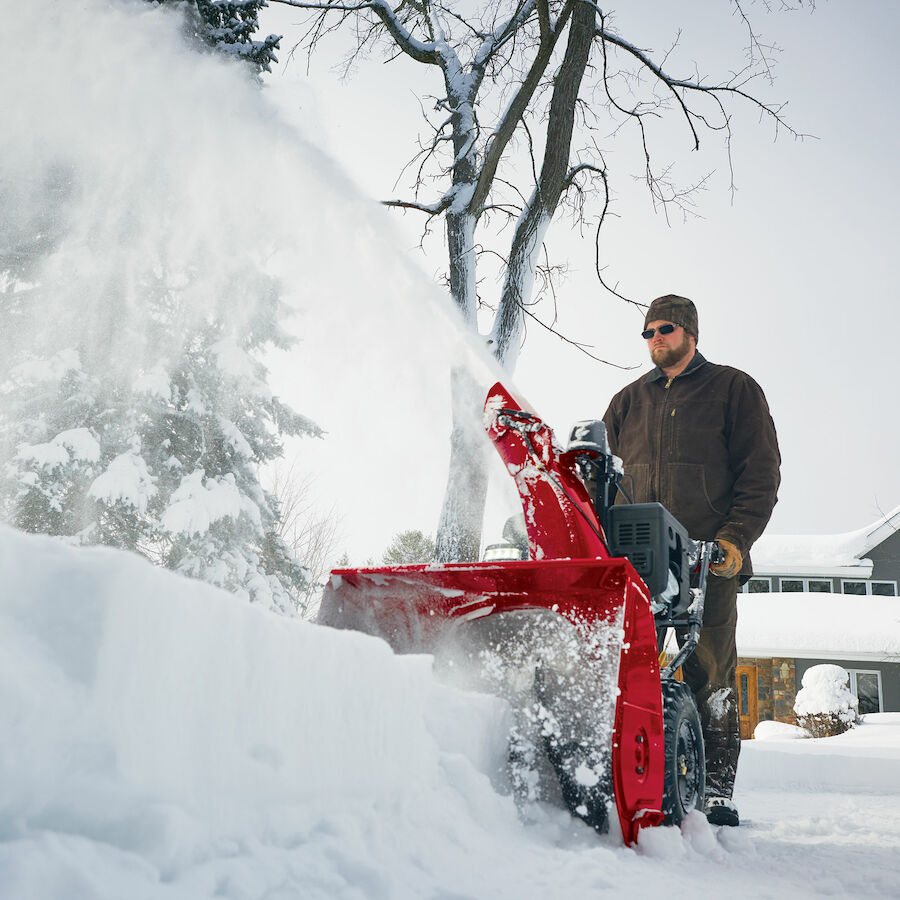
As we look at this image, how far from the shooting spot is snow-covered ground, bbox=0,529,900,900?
1.27 m

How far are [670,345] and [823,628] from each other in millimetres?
14512

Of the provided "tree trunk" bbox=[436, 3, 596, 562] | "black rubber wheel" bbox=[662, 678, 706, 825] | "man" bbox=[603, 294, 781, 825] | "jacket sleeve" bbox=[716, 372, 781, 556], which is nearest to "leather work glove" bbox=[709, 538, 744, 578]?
"man" bbox=[603, 294, 781, 825]

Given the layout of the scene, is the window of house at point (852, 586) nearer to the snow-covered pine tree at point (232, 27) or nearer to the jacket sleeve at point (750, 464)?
the snow-covered pine tree at point (232, 27)

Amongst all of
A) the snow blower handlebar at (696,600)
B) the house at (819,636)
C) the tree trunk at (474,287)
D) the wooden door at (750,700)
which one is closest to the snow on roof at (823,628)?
the house at (819,636)

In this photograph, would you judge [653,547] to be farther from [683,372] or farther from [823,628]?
[823,628]

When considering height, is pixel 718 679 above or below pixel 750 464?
below

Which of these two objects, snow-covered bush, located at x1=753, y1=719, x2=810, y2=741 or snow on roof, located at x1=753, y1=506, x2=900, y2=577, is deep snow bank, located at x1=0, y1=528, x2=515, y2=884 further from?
snow on roof, located at x1=753, y1=506, x2=900, y2=577

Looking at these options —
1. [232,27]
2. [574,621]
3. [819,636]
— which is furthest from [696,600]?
[819,636]

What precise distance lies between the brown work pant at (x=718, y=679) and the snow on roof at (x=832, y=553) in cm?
1666

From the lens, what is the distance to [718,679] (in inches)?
147

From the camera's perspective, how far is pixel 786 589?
782 inches

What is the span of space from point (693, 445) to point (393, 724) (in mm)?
2441

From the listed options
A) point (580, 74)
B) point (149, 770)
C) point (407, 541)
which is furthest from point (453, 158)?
point (407, 541)

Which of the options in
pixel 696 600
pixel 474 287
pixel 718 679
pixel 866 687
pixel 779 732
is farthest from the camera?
pixel 866 687
